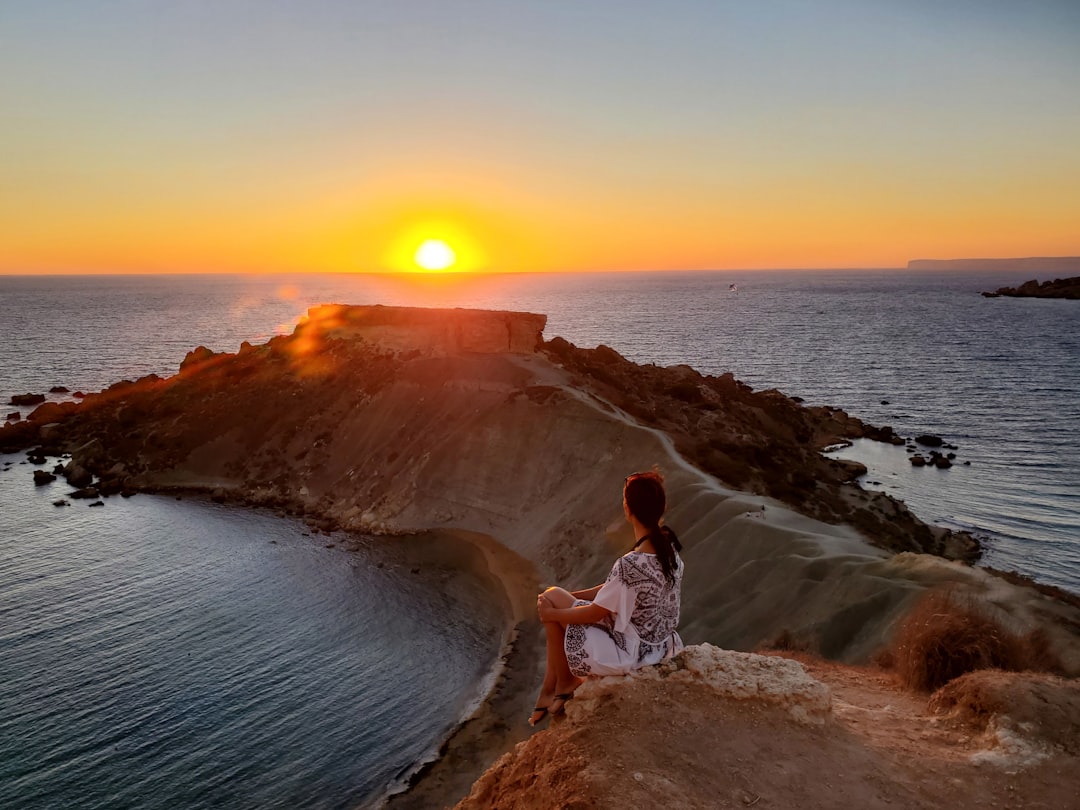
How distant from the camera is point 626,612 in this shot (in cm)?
860

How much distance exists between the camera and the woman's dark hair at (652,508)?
8.13 metres

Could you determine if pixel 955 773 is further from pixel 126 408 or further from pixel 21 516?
pixel 126 408

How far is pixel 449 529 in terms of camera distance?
35.4m

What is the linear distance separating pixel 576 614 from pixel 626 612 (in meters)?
0.59

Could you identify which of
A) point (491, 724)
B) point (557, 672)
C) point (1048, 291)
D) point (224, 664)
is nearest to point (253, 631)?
point (224, 664)

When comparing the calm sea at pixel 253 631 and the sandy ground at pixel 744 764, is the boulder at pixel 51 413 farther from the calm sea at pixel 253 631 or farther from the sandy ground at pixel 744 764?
the sandy ground at pixel 744 764

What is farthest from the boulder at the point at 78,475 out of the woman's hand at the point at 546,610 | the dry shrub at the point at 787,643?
the woman's hand at the point at 546,610

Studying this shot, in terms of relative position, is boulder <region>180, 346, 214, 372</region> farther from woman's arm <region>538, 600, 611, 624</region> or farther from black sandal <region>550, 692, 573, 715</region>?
woman's arm <region>538, 600, 611, 624</region>

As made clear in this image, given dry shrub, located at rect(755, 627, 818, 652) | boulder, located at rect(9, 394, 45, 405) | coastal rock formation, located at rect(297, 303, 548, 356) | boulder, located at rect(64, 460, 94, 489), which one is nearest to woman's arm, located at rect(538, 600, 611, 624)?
dry shrub, located at rect(755, 627, 818, 652)

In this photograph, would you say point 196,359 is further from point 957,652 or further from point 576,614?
point 957,652

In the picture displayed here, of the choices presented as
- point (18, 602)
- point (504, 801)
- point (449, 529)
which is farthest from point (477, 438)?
point (504, 801)

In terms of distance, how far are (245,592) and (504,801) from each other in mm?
24486

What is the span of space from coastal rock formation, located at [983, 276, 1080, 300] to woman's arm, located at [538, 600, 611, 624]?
20964cm

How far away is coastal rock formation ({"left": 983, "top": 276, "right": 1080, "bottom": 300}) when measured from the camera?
581 feet
